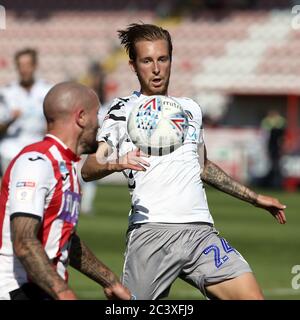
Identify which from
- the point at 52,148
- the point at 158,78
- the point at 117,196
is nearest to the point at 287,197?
the point at 117,196

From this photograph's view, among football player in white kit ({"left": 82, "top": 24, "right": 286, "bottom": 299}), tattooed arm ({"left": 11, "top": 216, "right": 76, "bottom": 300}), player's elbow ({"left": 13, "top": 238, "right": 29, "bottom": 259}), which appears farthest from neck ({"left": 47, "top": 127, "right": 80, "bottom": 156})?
football player in white kit ({"left": 82, "top": 24, "right": 286, "bottom": 299})

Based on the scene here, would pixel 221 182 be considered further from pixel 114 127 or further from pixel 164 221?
pixel 114 127

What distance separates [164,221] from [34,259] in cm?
180

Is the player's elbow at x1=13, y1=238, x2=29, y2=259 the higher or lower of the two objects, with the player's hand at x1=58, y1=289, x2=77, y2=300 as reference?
higher

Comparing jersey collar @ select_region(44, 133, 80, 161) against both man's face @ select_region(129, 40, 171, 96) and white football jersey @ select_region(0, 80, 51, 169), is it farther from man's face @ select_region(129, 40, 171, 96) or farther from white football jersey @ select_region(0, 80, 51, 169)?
white football jersey @ select_region(0, 80, 51, 169)

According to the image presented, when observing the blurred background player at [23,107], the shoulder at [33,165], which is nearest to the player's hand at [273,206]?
the shoulder at [33,165]

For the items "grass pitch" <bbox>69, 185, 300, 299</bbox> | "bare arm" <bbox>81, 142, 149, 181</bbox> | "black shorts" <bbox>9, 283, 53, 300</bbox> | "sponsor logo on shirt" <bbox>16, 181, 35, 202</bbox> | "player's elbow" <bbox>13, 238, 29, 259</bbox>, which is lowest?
"grass pitch" <bbox>69, 185, 300, 299</bbox>

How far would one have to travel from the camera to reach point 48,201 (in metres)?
5.25

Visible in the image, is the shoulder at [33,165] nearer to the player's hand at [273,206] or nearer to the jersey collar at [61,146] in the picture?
the jersey collar at [61,146]

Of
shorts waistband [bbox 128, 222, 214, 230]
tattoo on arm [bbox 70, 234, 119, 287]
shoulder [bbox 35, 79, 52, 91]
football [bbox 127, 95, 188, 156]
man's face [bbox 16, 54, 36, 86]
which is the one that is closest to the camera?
tattoo on arm [bbox 70, 234, 119, 287]

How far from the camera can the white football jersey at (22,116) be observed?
13.6 m

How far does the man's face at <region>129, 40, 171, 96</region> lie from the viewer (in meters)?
6.78

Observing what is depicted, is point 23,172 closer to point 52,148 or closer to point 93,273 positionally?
point 52,148

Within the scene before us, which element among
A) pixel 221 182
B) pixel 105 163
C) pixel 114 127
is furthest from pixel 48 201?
pixel 221 182
